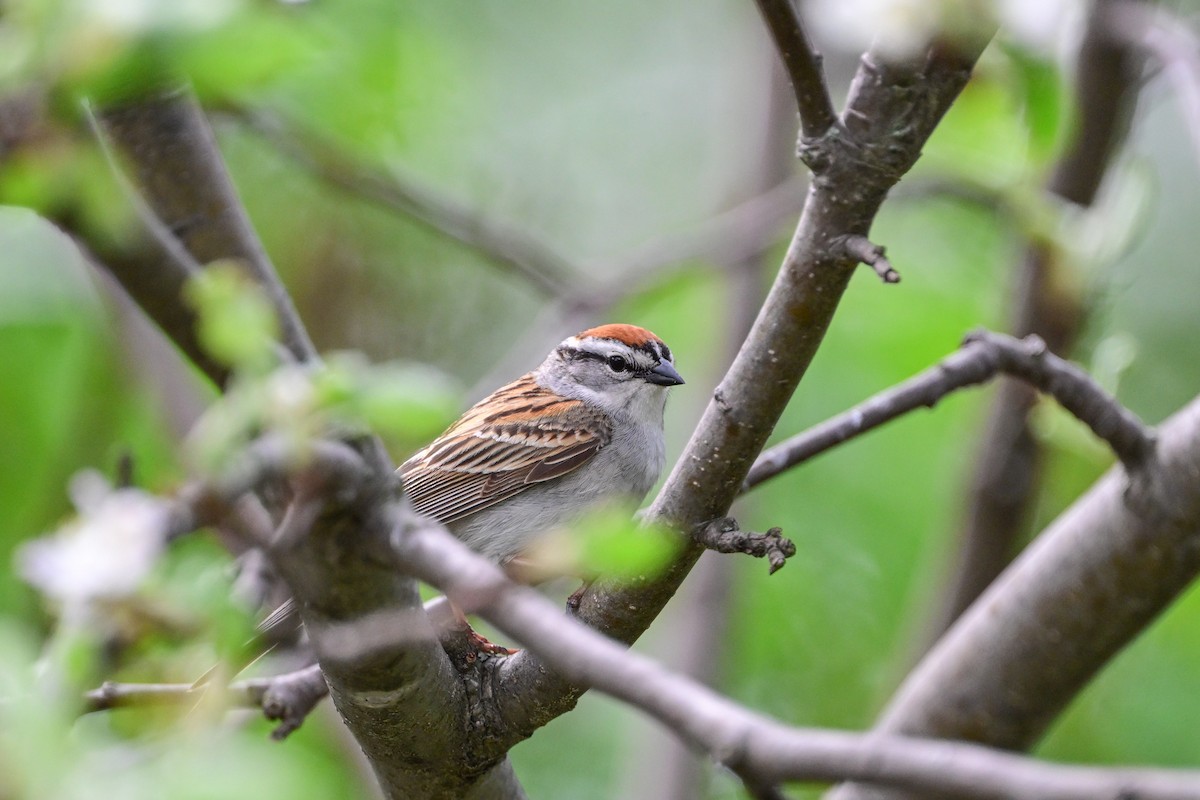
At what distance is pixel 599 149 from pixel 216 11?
22.7 feet

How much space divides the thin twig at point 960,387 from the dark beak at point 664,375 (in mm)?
1560

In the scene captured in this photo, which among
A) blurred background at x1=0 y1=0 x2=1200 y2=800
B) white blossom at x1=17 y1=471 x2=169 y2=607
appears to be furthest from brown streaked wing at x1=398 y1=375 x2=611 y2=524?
white blossom at x1=17 y1=471 x2=169 y2=607

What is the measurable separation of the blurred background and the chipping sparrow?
0.20 meters

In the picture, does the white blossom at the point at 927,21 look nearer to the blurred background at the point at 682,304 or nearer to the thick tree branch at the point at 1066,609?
the blurred background at the point at 682,304

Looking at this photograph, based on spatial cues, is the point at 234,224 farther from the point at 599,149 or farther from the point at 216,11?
the point at 599,149

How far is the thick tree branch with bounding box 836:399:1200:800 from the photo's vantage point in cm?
330

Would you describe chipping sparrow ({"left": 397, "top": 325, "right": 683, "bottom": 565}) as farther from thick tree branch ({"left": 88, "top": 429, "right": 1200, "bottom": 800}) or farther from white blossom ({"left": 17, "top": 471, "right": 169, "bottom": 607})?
thick tree branch ({"left": 88, "top": 429, "right": 1200, "bottom": 800})

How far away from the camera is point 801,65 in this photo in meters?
2.07

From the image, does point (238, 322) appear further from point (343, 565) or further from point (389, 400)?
point (343, 565)

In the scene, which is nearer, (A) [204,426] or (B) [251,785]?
(B) [251,785]

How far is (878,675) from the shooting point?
6.05m

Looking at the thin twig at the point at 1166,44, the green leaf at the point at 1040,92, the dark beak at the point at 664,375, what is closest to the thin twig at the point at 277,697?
the dark beak at the point at 664,375

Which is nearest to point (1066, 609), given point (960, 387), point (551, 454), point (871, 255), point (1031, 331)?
point (960, 387)

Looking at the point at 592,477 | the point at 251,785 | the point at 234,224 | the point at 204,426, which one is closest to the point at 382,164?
the point at 592,477
